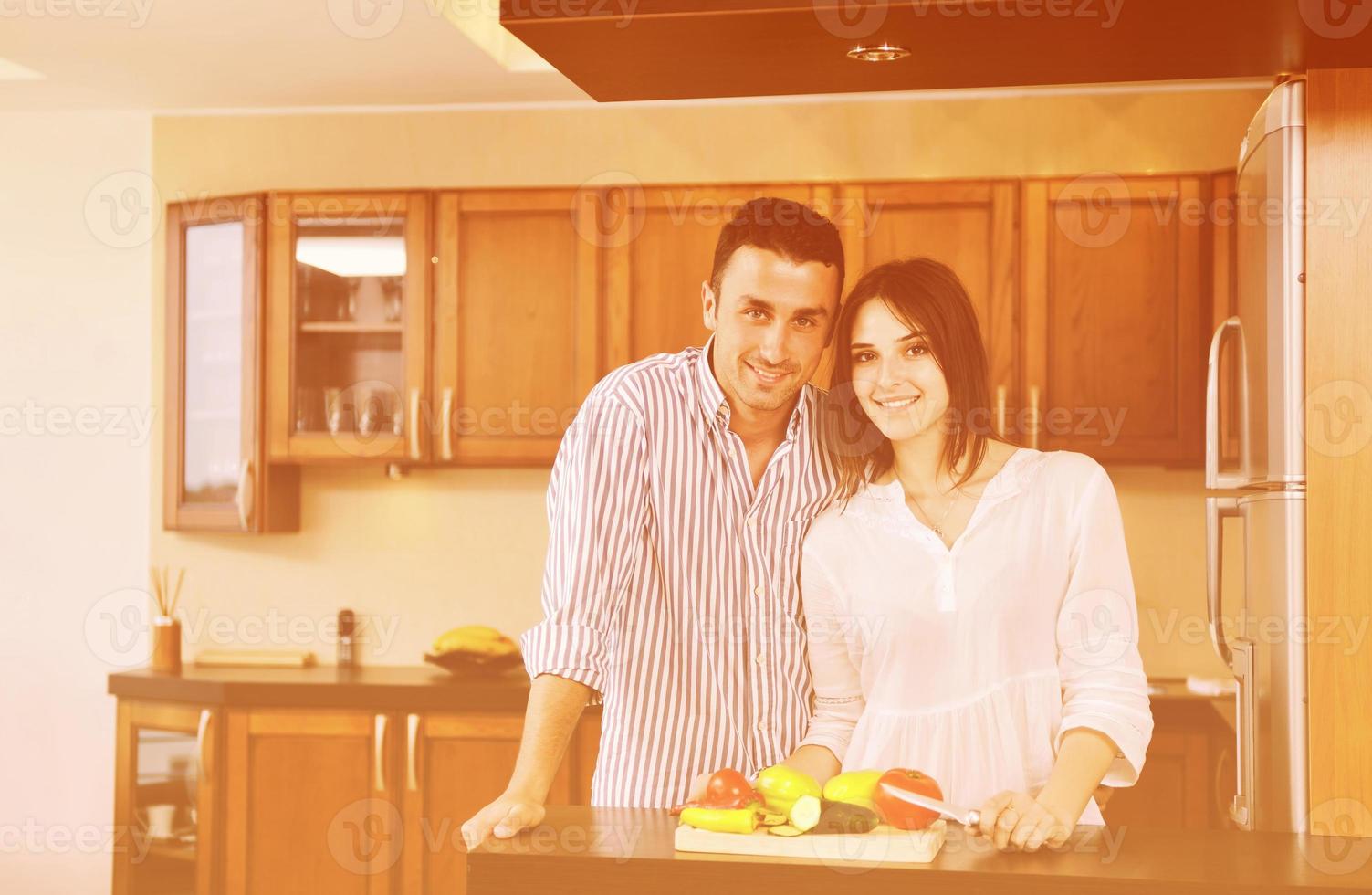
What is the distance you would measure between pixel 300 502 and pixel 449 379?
0.75 m

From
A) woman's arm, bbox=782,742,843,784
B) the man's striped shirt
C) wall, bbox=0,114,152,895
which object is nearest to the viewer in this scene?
woman's arm, bbox=782,742,843,784

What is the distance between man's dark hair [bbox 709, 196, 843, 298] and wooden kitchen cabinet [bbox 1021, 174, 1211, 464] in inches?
69.9

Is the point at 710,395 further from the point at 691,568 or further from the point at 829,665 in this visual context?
the point at 829,665

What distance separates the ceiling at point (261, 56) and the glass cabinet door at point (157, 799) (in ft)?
5.80

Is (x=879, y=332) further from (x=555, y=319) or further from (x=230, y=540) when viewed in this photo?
(x=230, y=540)

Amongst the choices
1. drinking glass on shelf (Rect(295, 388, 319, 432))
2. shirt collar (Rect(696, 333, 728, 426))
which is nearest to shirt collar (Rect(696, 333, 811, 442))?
shirt collar (Rect(696, 333, 728, 426))

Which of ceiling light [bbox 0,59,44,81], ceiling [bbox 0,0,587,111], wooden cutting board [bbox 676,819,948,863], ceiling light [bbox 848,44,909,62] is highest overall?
ceiling light [bbox 0,59,44,81]

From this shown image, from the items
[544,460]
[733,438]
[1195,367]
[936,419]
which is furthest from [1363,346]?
[544,460]

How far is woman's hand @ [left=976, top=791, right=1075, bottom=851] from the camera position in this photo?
4.83ft

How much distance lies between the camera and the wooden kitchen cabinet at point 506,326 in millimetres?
3820

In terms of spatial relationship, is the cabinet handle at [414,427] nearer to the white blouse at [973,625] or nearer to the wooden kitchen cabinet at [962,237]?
the wooden kitchen cabinet at [962,237]

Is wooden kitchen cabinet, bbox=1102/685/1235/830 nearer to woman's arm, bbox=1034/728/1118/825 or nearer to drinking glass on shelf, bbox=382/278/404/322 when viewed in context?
woman's arm, bbox=1034/728/1118/825

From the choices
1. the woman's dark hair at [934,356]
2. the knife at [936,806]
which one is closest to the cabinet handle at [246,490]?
Answer: the woman's dark hair at [934,356]

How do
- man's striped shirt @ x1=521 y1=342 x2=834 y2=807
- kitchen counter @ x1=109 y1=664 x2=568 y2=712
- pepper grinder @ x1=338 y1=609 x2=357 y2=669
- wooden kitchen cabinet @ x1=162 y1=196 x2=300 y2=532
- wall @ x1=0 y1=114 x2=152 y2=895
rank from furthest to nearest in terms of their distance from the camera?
wall @ x1=0 y1=114 x2=152 y2=895 < pepper grinder @ x1=338 y1=609 x2=357 y2=669 < wooden kitchen cabinet @ x1=162 y1=196 x2=300 y2=532 < kitchen counter @ x1=109 y1=664 x2=568 y2=712 < man's striped shirt @ x1=521 y1=342 x2=834 y2=807
